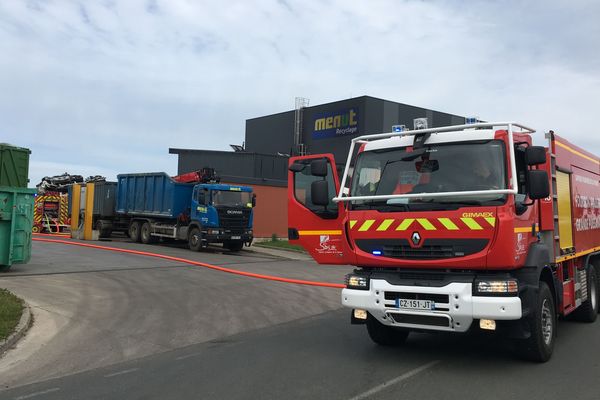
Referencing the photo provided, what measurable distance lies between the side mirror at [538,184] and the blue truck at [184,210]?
56.1ft

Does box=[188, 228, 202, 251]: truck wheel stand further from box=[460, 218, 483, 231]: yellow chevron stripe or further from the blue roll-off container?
box=[460, 218, 483, 231]: yellow chevron stripe

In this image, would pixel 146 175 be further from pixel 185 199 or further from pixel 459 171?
pixel 459 171

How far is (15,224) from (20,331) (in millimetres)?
6735

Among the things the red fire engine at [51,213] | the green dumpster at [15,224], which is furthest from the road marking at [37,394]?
the red fire engine at [51,213]

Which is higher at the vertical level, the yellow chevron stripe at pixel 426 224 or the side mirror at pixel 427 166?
the side mirror at pixel 427 166

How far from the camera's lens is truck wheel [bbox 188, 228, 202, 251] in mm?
21875

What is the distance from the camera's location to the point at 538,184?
5418 millimetres

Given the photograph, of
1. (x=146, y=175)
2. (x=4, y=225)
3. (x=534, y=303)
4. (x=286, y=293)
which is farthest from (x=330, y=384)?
(x=146, y=175)

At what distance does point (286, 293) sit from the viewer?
38.2 feet

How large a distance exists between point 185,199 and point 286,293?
1308cm

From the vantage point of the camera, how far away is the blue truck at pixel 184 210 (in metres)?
21.7

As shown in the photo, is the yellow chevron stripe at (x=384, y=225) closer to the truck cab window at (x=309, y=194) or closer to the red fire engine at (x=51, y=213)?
the truck cab window at (x=309, y=194)

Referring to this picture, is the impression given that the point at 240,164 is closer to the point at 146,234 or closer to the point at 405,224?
the point at 146,234

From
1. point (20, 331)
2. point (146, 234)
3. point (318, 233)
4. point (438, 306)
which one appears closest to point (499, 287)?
point (438, 306)
